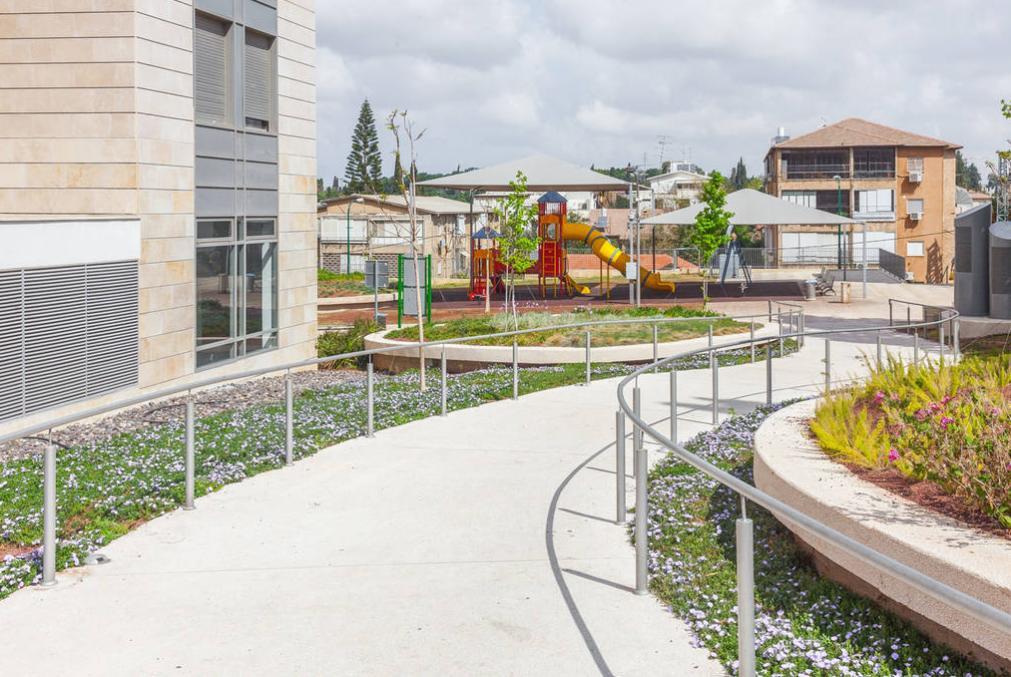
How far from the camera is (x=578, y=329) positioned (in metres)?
21.3

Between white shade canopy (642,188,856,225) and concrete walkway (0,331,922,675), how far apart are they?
31.7 meters

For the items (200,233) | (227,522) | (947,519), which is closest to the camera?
(947,519)

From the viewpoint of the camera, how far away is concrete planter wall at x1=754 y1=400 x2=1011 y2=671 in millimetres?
5336

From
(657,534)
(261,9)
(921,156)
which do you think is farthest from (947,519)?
(921,156)

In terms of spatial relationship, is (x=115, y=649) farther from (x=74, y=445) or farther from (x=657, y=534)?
(x=657, y=534)

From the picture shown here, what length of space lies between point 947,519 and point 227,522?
526 centimetres

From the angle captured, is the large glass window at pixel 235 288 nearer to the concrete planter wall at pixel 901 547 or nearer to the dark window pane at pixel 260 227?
the dark window pane at pixel 260 227

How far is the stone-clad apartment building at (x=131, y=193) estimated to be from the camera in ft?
49.4

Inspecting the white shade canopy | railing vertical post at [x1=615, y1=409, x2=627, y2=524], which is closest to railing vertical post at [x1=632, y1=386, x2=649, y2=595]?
railing vertical post at [x1=615, y1=409, x2=627, y2=524]

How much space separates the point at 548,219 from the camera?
42.0m

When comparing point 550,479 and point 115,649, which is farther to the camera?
point 550,479

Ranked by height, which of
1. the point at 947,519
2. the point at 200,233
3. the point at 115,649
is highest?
the point at 200,233

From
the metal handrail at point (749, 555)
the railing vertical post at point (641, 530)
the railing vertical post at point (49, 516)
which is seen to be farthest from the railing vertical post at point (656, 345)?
the railing vertical post at point (49, 516)

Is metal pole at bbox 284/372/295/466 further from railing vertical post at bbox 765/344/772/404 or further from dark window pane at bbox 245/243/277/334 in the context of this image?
dark window pane at bbox 245/243/277/334
